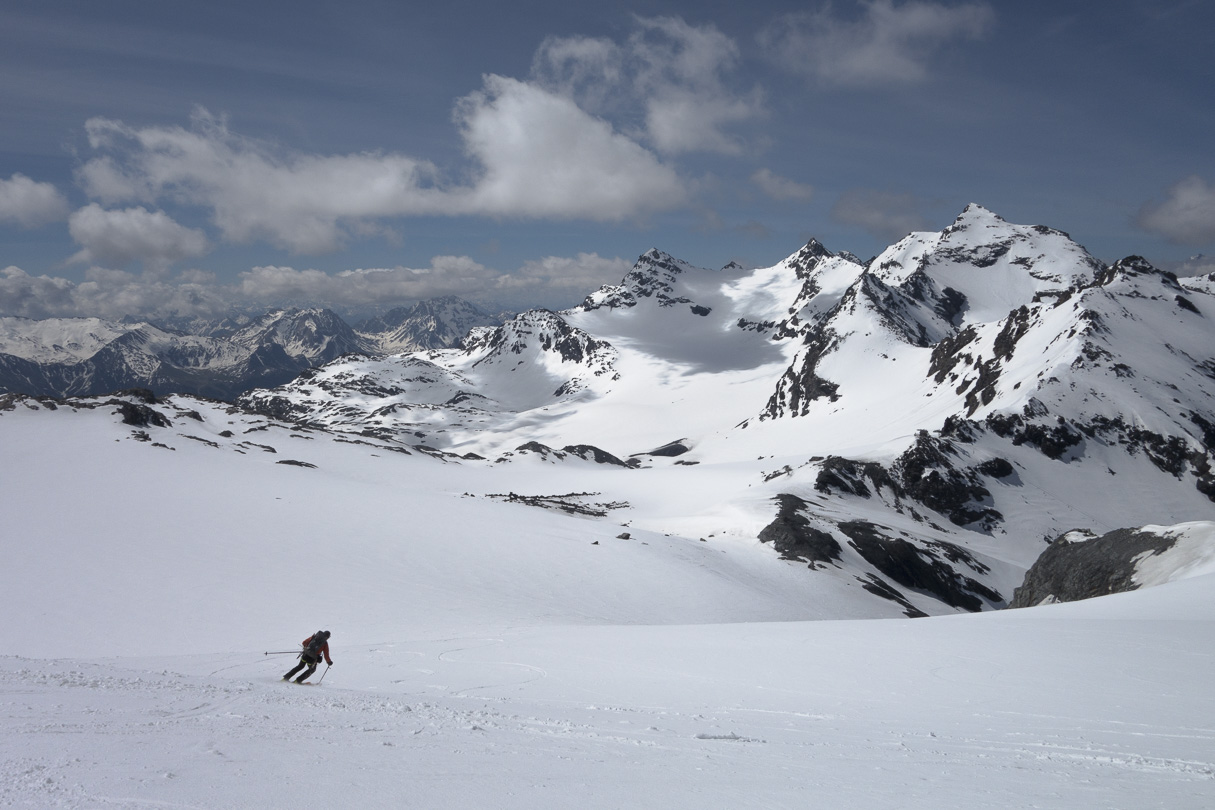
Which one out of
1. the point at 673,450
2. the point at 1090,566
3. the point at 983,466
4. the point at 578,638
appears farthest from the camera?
the point at 673,450

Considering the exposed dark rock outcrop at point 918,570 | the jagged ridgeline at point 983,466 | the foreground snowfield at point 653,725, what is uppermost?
the jagged ridgeline at point 983,466

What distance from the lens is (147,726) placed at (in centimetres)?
824

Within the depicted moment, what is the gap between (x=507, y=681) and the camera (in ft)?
45.8

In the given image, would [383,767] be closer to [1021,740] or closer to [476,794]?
[476,794]

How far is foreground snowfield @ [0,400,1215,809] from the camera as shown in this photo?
700 cm

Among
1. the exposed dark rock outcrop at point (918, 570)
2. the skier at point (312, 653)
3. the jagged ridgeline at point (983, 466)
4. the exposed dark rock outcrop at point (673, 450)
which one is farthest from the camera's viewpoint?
the exposed dark rock outcrop at point (673, 450)

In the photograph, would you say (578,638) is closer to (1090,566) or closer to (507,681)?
(507,681)

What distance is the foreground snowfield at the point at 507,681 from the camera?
23.0 ft

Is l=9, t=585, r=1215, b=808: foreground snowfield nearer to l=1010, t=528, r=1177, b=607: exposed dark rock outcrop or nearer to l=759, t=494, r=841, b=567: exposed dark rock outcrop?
l=1010, t=528, r=1177, b=607: exposed dark rock outcrop

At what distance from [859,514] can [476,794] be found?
60401 millimetres

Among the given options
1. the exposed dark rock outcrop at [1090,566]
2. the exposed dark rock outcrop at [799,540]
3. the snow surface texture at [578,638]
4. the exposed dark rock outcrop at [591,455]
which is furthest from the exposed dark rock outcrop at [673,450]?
the exposed dark rock outcrop at [1090,566]

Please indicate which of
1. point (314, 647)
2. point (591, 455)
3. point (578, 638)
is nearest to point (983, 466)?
point (578, 638)

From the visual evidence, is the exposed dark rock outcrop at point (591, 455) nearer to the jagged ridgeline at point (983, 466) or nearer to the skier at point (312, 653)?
the jagged ridgeline at point (983, 466)

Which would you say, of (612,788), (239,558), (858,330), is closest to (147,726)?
(612,788)
